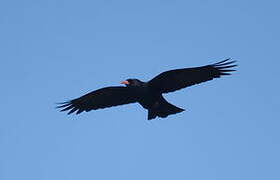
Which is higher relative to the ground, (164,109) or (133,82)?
(133,82)

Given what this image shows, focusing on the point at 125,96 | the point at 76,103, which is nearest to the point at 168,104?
the point at 125,96

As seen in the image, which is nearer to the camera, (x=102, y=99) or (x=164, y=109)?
(x=164, y=109)

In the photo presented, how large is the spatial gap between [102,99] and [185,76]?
7.54 feet

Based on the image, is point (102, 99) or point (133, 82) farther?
point (102, 99)

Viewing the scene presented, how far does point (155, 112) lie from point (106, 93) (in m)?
1.57

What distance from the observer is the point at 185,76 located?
15344mm

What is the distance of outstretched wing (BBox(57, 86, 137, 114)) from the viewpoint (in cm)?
1614

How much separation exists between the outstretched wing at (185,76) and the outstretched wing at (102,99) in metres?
0.69

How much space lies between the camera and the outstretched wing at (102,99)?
16.1 metres

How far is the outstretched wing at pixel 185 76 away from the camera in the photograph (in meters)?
15.2

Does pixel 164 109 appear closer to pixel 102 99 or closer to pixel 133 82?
pixel 133 82

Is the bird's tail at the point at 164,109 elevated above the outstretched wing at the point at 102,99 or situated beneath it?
situated beneath

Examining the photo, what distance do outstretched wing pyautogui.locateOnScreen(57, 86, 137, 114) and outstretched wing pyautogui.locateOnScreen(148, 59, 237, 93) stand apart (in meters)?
0.69

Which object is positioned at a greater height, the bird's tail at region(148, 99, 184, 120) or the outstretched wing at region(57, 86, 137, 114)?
the outstretched wing at region(57, 86, 137, 114)
